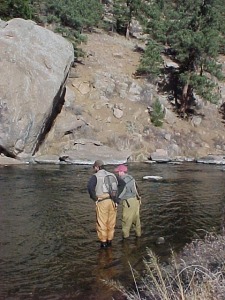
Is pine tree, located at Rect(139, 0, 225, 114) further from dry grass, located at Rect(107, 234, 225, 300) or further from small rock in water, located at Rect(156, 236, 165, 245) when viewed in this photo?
dry grass, located at Rect(107, 234, 225, 300)

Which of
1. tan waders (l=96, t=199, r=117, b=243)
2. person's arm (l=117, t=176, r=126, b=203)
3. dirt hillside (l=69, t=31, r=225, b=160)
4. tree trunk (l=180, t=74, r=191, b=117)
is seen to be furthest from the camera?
tree trunk (l=180, t=74, r=191, b=117)

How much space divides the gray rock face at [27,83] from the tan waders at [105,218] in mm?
21253

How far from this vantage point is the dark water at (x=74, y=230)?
343 inches

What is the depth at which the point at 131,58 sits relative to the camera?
50156 mm

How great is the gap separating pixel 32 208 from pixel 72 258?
19.2 feet

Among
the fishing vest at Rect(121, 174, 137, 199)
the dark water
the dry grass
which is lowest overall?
the dark water

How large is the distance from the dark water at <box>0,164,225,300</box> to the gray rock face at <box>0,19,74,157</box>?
716cm

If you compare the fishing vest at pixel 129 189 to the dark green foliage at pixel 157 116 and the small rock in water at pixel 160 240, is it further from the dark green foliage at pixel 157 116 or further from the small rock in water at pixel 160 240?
the dark green foliage at pixel 157 116

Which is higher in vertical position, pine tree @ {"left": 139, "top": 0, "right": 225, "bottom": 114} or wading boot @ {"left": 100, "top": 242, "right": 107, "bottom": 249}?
wading boot @ {"left": 100, "top": 242, "right": 107, "bottom": 249}

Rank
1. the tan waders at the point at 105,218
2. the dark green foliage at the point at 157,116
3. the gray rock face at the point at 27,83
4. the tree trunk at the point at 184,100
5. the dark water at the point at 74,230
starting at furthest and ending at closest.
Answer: the tree trunk at the point at 184,100, the dark green foliage at the point at 157,116, the gray rock face at the point at 27,83, the tan waders at the point at 105,218, the dark water at the point at 74,230

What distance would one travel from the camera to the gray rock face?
3139cm

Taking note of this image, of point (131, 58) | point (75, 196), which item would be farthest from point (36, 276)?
point (131, 58)

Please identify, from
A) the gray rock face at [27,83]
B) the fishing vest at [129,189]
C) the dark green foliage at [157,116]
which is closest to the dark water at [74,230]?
the fishing vest at [129,189]

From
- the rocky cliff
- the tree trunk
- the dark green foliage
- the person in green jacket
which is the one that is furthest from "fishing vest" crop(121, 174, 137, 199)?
the tree trunk
